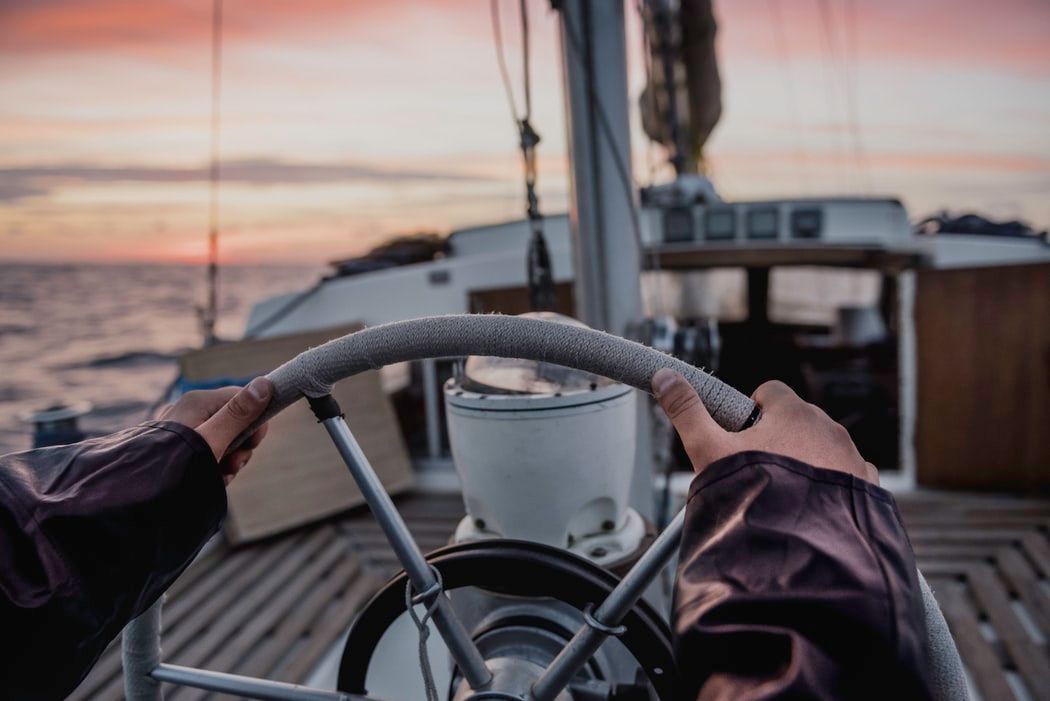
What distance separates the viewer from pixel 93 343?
13250 mm

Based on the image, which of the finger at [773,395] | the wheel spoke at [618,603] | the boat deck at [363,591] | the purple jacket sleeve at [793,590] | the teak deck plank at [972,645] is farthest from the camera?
the boat deck at [363,591]

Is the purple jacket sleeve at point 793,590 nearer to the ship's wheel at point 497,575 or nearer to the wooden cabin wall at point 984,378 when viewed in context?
the ship's wheel at point 497,575

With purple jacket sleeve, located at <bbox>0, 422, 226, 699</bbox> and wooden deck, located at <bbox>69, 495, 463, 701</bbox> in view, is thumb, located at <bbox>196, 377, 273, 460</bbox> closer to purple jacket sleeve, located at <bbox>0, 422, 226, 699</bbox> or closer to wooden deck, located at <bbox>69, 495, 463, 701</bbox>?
purple jacket sleeve, located at <bbox>0, 422, 226, 699</bbox>

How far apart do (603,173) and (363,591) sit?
1.88m

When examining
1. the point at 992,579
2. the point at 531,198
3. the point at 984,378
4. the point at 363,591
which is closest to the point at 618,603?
the point at 531,198

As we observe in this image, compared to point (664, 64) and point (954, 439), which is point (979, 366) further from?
point (664, 64)

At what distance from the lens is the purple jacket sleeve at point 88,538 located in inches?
24.4

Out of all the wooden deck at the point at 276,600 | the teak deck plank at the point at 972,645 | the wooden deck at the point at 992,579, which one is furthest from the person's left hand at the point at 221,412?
the wooden deck at the point at 992,579

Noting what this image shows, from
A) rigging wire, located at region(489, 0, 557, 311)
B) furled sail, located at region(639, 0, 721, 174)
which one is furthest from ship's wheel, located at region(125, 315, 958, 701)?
furled sail, located at region(639, 0, 721, 174)

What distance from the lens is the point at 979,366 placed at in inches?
146

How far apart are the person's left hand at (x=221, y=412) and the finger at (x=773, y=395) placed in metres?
0.46

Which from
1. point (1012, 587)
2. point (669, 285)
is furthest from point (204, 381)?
point (669, 285)

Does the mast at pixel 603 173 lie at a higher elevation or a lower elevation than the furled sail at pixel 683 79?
lower

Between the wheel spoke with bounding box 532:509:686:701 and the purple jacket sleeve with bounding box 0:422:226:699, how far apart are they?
370 mm
